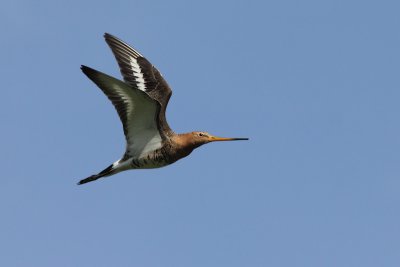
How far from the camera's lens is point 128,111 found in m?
17.8

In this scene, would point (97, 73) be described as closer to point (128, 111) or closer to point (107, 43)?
point (128, 111)

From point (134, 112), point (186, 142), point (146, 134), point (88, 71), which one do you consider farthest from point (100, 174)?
point (88, 71)

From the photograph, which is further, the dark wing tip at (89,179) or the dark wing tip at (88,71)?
the dark wing tip at (89,179)

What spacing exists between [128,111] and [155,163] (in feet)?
4.62

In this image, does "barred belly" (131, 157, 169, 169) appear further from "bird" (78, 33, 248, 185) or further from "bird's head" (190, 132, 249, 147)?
"bird's head" (190, 132, 249, 147)

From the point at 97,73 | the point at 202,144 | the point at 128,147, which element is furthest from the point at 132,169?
the point at 97,73

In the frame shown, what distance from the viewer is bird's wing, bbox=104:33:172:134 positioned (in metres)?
19.4

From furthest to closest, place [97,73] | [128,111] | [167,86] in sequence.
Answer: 1. [167,86]
2. [128,111]
3. [97,73]

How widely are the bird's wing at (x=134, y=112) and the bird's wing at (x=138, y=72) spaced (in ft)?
3.20

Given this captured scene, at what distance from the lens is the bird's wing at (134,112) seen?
664 inches

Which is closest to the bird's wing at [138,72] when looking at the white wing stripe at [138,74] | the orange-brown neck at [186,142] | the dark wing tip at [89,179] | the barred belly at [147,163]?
the white wing stripe at [138,74]

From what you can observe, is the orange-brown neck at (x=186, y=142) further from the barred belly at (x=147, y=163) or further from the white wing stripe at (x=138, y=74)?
the white wing stripe at (x=138, y=74)

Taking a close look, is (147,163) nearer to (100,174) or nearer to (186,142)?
(186,142)

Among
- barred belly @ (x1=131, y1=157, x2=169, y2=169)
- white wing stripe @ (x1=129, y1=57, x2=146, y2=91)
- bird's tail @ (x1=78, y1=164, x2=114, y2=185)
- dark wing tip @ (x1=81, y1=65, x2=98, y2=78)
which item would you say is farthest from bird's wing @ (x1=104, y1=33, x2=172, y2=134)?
dark wing tip @ (x1=81, y1=65, x2=98, y2=78)
